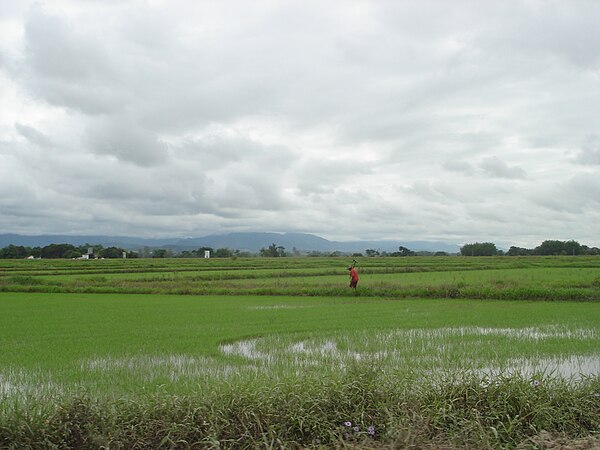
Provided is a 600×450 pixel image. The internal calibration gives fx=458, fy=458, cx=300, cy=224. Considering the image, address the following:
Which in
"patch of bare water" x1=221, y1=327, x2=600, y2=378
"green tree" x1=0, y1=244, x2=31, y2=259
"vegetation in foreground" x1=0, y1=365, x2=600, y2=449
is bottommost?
"patch of bare water" x1=221, y1=327, x2=600, y2=378

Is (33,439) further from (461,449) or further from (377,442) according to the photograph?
(461,449)

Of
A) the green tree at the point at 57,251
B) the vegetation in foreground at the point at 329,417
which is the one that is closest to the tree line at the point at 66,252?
the green tree at the point at 57,251

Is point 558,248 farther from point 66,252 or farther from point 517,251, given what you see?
point 66,252

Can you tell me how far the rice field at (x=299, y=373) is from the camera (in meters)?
4.40

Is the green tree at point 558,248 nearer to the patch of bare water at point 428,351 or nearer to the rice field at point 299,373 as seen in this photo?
the rice field at point 299,373

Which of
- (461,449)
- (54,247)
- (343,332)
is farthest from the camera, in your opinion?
(54,247)

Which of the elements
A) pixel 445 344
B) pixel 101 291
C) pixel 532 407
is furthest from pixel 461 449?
pixel 101 291

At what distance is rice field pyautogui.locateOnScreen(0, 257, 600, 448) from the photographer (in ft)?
14.4

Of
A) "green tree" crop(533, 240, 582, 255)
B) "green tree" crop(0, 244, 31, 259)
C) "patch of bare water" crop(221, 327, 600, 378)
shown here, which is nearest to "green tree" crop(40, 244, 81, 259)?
"green tree" crop(0, 244, 31, 259)

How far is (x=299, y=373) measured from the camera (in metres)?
6.33

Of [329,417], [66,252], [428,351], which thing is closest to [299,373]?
[329,417]

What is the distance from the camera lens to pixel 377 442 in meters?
4.27

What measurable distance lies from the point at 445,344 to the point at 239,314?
7.15 m

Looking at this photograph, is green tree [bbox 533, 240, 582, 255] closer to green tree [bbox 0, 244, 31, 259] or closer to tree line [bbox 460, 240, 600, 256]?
tree line [bbox 460, 240, 600, 256]
